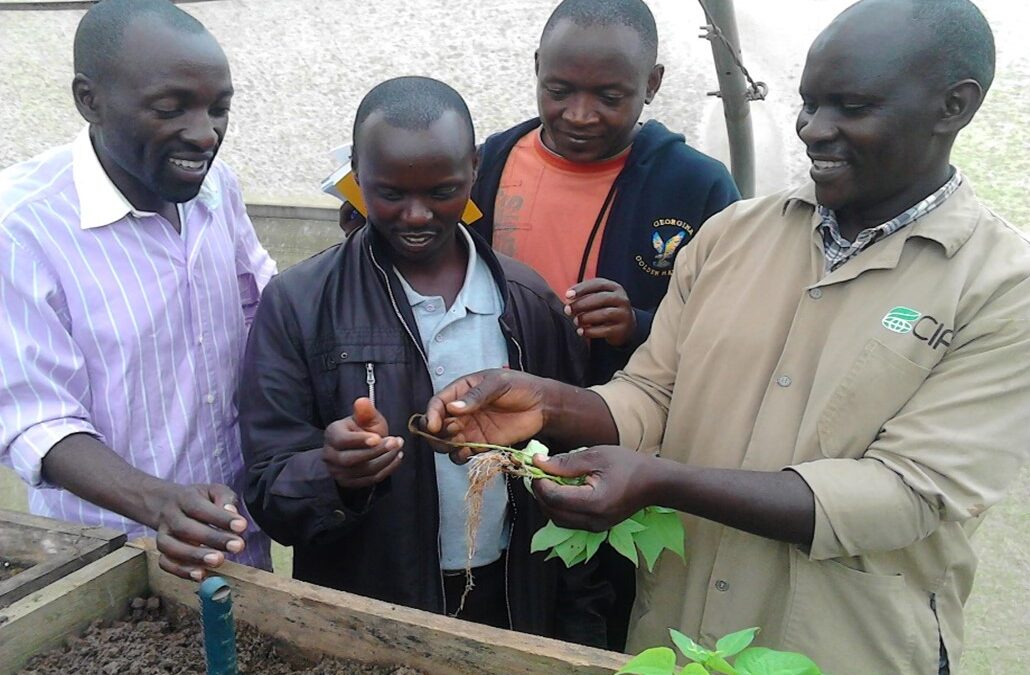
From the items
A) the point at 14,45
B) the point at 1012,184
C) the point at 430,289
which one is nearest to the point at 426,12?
the point at 14,45

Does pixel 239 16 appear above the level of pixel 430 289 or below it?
above

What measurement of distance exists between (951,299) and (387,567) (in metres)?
1.30

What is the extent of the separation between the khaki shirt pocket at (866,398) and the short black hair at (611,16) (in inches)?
47.2

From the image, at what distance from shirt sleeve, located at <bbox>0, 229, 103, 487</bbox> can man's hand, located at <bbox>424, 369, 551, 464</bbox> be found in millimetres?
728

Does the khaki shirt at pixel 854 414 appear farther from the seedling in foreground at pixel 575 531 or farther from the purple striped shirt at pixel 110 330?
the purple striped shirt at pixel 110 330

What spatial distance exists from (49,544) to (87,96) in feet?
3.23

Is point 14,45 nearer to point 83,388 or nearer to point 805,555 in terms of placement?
point 83,388

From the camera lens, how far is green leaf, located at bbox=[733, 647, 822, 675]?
48.7 inches

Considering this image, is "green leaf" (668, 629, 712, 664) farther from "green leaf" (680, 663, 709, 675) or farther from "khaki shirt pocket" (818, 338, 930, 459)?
"khaki shirt pocket" (818, 338, 930, 459)

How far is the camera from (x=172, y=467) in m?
1.92

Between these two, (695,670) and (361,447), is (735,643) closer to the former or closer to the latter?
(695,670)

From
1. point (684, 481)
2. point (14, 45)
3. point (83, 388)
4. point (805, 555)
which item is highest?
point (14, 45)

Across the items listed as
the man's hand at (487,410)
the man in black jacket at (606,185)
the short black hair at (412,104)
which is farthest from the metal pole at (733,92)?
the man's hand at (487,410)

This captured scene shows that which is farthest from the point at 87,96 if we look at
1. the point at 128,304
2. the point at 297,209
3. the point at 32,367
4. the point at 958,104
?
the point at 297,209
